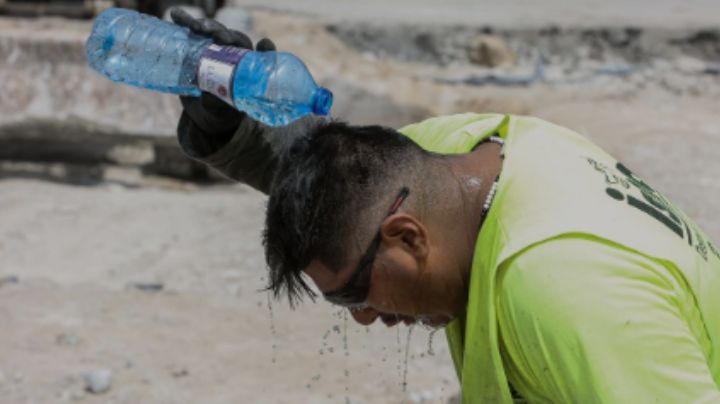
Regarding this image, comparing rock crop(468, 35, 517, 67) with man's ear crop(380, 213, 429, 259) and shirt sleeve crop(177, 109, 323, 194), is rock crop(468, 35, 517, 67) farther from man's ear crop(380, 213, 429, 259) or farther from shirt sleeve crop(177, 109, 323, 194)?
man's ear crop(380, 213, 429, 259)

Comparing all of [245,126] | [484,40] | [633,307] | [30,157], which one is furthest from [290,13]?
[633,307]

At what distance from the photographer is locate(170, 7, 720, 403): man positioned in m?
1.64

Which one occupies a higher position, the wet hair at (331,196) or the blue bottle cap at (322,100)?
the blue bottle cap at (322,100)

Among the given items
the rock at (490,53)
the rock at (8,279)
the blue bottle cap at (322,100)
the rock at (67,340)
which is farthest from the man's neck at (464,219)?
the rock at (490,53)

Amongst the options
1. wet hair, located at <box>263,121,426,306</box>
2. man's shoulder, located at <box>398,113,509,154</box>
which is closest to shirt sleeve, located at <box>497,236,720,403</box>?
wet hair, located at <box>263,121,426,306</box>

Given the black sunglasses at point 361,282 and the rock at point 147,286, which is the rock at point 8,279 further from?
the black sunglasses at point 361,282

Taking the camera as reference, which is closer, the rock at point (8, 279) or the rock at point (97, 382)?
the rock at point (97, 382)

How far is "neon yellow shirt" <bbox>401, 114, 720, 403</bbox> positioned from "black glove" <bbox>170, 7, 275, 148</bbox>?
677 millimetres

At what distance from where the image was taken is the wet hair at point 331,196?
1.93 metres

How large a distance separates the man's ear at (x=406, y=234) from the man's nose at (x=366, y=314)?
227 mm

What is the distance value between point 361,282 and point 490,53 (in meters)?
10.5

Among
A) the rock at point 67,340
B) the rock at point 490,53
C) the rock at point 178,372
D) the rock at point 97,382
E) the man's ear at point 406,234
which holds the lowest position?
the rock at point 67,340

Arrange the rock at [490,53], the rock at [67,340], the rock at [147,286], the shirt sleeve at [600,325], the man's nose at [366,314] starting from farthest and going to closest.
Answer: the rock at [490,53]
the rock at [147,286]
the rock at [67,340]
the man's nose at [366,314]
the shirt sleeve at [600,325]

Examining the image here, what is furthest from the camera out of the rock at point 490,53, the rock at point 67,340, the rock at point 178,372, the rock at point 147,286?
the rock at point 490,53
